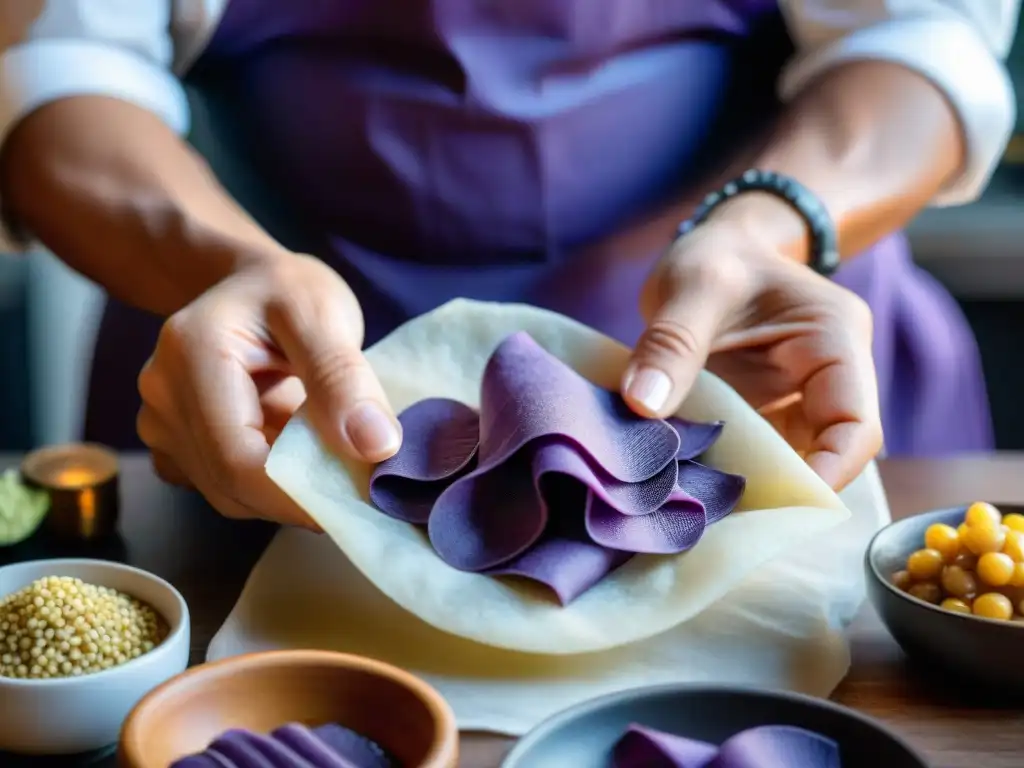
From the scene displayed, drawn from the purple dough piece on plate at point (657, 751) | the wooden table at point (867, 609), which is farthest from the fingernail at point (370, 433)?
the purple dough piece on plate at point (657, 751)

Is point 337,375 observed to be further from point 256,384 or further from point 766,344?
point 766,344

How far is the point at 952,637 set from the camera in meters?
0.50

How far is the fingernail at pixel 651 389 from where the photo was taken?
Answer: 62 cm

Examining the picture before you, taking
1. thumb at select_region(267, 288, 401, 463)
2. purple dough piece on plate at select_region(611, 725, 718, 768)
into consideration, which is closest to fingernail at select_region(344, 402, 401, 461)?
thumb at select_region(267, 288, 401, 463)

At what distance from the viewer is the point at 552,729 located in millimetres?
416

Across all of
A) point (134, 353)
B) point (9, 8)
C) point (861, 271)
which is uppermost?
point (9, 8)

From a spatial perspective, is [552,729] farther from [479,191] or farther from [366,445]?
[479,191]

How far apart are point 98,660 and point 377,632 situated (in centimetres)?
13

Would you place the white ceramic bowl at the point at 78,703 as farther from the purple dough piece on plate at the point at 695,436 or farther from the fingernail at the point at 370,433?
the purple dough piece on plate at the point at 695,436

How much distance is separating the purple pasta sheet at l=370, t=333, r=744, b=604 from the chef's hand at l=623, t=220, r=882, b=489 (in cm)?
4

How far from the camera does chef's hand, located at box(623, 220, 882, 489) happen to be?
631mm

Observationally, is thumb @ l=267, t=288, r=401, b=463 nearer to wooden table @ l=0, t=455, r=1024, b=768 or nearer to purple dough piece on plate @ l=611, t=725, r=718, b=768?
wooden table @ l=0, t=455, r=1024, b=768

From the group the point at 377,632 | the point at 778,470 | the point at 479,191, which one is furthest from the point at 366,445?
the point at 479,191

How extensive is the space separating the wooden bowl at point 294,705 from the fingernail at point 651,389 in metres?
0.23
